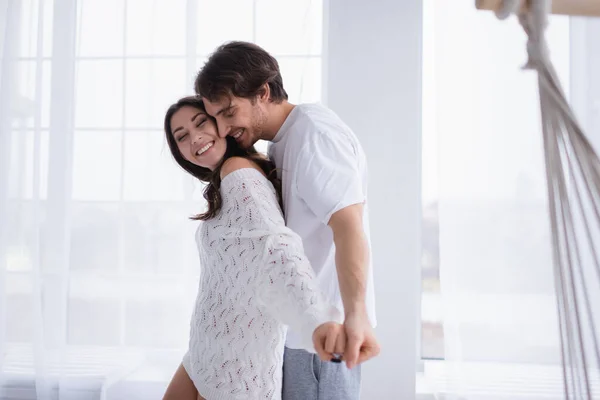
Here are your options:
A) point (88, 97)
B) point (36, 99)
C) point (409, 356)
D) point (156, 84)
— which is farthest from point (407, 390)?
point (36, 99)

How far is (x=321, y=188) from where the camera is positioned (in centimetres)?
97

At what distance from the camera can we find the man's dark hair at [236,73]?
3.70ft

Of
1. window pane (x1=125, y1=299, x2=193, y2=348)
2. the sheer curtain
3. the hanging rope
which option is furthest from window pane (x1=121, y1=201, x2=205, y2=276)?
the hanging rope

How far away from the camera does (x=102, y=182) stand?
2018mm

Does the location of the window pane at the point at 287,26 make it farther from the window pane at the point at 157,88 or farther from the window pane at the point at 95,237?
the window pane at the point at 95,237

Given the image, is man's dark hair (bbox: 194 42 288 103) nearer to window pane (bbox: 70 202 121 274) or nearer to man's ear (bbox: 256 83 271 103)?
man's ear (bbox: 256 83 271 103)

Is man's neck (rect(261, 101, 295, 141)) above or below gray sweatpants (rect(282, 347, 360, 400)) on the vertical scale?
above

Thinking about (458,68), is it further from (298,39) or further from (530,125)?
(298,39)

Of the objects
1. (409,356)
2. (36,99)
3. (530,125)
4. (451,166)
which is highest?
(36,99)

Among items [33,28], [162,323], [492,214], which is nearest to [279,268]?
[492,214]

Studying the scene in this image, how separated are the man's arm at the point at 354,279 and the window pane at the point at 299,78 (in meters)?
0.99

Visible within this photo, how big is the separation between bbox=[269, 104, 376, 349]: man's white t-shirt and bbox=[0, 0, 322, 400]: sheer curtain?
815mm

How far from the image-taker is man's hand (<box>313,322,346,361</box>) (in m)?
0.72

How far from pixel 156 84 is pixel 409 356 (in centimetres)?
131
